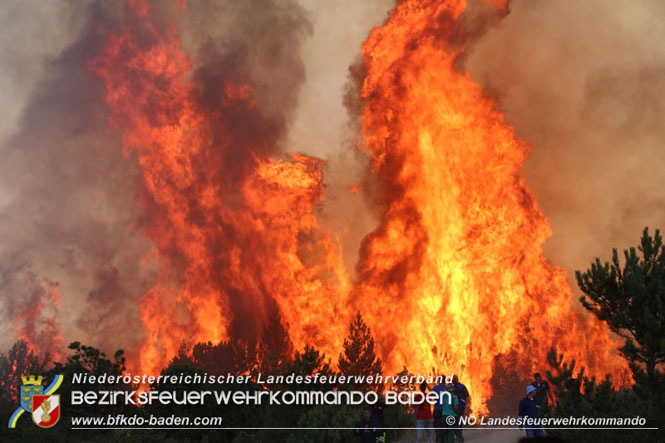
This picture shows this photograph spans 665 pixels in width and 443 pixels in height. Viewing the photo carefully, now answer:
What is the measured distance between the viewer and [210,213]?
5194 cm

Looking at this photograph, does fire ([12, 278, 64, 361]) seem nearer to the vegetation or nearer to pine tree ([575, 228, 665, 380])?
the vegetation

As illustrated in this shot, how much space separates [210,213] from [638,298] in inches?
1701

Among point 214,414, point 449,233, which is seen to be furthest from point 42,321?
point 214,414

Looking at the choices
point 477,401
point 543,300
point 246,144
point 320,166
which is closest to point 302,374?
point 477,401

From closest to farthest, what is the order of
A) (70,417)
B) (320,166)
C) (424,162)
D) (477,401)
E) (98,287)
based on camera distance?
(70,417)
(477,401)
(424,162)
(320,166)
(98,287)

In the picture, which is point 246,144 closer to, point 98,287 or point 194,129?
point 194,129

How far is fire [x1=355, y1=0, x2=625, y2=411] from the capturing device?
36.8 meters

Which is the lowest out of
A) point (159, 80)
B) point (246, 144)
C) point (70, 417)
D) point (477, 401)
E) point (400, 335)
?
point (70, 417)

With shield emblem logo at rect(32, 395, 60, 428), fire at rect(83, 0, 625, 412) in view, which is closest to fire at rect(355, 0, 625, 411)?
fire at rect(83, 0, 625, 412)

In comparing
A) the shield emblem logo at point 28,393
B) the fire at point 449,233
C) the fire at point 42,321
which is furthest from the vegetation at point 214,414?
the fire at point 42,321

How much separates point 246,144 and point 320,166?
330 inches

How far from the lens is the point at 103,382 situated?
2239cm

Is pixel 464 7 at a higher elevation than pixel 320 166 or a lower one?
higher

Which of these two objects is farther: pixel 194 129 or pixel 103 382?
pixel 194 129
